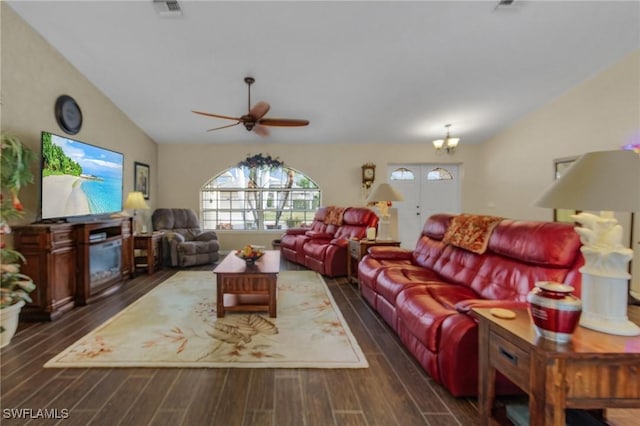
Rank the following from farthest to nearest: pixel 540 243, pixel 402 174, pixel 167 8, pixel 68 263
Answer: pixel 402 174 < pixel 68 263 < pixel 167 8 < pixel 540 243

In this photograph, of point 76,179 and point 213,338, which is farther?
point 76,179

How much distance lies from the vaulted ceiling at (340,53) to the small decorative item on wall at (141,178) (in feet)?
2.90

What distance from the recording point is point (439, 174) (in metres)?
7.20

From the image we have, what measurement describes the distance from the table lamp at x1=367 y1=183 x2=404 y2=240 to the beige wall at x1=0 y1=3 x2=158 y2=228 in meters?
3.95

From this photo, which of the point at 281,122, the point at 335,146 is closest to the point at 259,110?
the point at 281,122

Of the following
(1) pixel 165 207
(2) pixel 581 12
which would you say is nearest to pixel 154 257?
(1) pixel 165 207

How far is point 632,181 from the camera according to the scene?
3.76 ft

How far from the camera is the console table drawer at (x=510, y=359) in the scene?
4.12 ft

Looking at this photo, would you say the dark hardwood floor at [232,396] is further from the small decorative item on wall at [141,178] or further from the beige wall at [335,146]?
the small decorative item on wall at [141,178]

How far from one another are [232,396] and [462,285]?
200 centimetres

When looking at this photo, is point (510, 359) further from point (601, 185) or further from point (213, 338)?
point (213, 338)

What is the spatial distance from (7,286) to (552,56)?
6.18 metres

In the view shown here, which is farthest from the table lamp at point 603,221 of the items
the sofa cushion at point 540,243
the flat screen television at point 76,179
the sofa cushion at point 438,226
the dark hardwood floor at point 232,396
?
the flat screen television at point 76,179

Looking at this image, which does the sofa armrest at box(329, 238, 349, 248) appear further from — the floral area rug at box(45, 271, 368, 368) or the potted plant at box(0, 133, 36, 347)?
the potted plant at box(0, 133, 36, 347)
